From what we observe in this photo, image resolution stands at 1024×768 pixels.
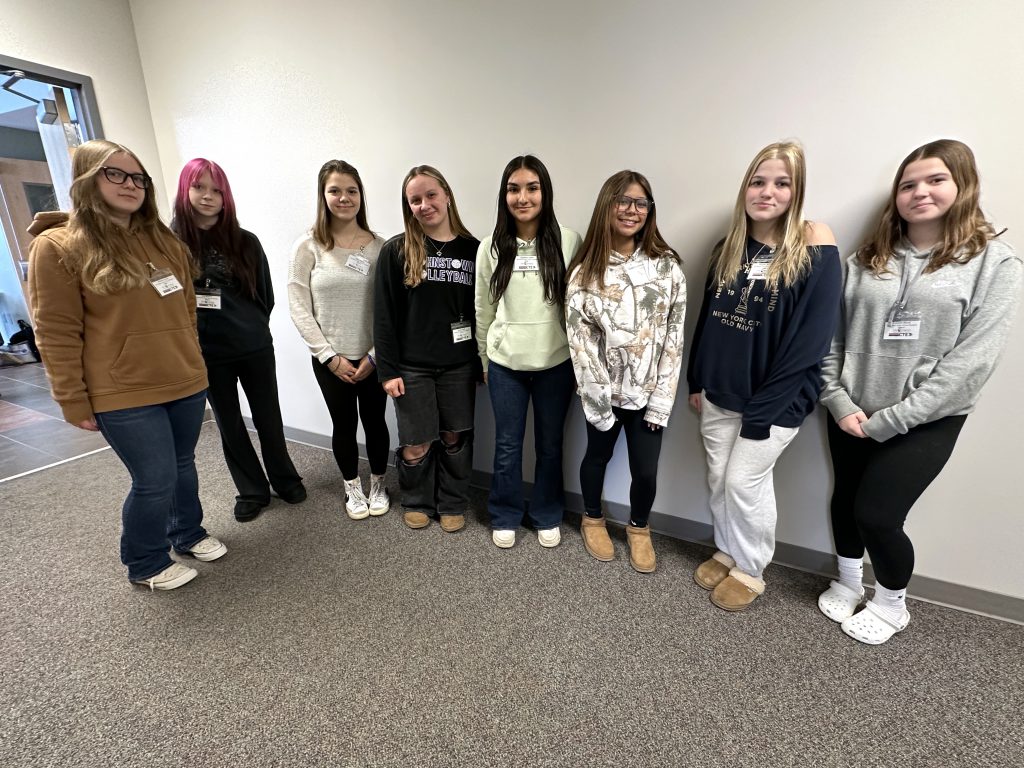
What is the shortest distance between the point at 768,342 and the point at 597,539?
43.0 inches

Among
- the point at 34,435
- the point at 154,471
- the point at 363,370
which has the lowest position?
the point at 34,435

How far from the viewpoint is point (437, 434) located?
82.2 inches

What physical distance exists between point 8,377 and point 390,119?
17.6ft

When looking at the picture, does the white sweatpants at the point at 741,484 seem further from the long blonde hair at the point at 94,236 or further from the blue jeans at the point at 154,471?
the long blonde hair at the point at 94,236

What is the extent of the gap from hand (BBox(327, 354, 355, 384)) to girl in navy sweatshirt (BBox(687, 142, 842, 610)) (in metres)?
1.51

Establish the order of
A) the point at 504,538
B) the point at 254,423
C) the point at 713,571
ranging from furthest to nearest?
the point at 254,423 < the point at 504,538 < the point at 713,571

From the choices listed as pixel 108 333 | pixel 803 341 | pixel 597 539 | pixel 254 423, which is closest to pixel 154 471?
pixel 108 333

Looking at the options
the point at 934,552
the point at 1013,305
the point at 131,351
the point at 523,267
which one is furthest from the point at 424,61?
the point at 934,552

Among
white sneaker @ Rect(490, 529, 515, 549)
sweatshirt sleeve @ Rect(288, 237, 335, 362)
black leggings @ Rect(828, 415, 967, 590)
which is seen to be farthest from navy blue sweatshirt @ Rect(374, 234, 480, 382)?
black leggings @ Rect(828, 415, 967, 590)

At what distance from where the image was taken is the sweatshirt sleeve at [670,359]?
168 centimetres

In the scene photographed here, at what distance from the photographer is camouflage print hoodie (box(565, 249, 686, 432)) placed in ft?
5.48

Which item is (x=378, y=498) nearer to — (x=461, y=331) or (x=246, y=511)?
(x=246, y=511)

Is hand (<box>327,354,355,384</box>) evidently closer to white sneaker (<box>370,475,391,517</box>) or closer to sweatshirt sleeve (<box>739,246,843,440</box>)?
white sneaker (<box>370,475,391,517</box>)

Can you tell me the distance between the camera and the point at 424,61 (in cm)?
211
